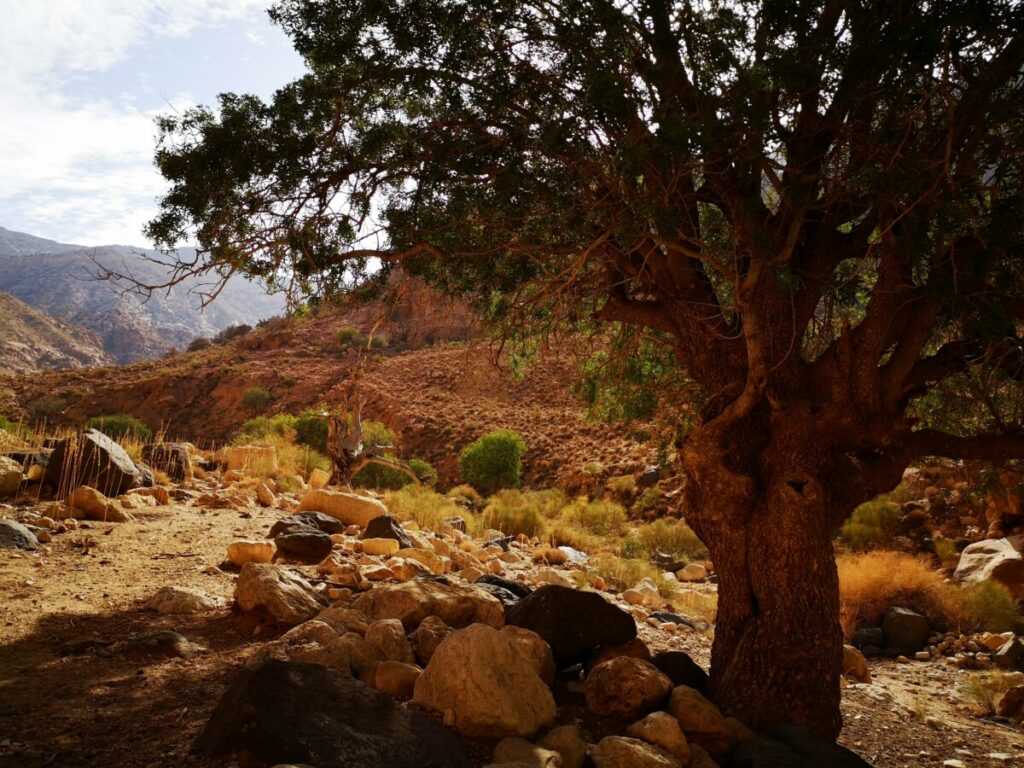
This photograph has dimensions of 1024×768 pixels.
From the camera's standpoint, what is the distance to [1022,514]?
12.3 meters

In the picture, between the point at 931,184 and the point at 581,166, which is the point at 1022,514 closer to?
the point at 931,184

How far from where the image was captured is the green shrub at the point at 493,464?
21.7 metres

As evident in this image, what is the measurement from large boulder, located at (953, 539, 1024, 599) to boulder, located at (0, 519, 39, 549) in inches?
453

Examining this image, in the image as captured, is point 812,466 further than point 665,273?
No

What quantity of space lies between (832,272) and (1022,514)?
9848 mm

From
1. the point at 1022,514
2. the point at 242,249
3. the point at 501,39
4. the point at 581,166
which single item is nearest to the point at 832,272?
the point at 581,166

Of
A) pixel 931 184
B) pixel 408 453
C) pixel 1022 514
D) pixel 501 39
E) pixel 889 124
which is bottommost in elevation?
pixel 408 453

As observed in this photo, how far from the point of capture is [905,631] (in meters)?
9.44

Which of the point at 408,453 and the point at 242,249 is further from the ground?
the point at 242,249

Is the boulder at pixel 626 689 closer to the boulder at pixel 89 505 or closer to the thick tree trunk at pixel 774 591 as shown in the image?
the thick tree trunk at pixel 774 591

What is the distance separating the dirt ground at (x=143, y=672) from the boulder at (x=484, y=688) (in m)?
1.17

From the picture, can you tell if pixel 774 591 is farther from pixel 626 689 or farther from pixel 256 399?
pixel 256 399

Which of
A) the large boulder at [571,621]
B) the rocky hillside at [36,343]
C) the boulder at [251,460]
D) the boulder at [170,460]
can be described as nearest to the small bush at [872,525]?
the large boulder at [571,621]

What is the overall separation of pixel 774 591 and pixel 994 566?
25.7 feet
